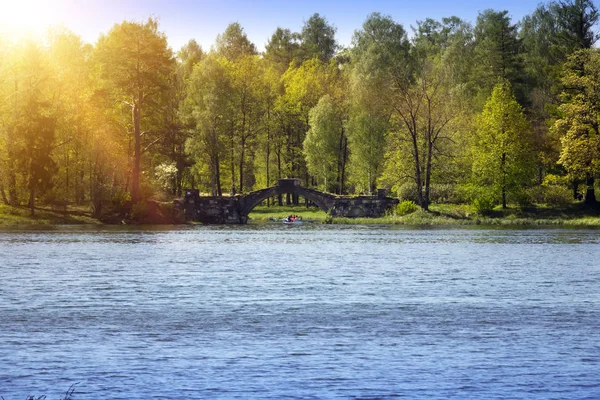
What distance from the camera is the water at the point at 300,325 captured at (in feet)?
60.8

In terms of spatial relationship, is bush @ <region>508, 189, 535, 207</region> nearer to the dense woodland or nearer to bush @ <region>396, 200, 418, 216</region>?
the dense woodland

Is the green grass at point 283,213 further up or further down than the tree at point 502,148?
further down

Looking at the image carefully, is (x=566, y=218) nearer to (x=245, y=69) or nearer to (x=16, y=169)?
(x=245, y=69)

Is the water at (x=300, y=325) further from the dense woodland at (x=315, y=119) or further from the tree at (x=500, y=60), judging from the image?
the tree at (x=500, y=60)

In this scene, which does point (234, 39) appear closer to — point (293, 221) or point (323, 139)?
point (323, 139)


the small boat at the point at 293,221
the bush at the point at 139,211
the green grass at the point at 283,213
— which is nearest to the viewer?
the bush at the point at 139,211

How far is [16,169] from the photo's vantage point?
8075 cm

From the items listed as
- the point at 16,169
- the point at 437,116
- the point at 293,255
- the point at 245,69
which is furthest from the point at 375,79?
the point at 293,255

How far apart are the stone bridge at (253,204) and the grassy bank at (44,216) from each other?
9.84 metres

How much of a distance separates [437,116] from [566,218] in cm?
1800

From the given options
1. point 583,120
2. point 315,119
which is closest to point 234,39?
point 315,119

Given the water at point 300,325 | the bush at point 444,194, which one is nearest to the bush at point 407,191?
the bush at point 444,194

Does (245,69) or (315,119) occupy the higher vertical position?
(245,69)

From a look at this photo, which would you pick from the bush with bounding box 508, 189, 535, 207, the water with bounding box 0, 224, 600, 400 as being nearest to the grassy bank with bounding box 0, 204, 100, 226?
the water with bounding box 0, 224, 600, 400
